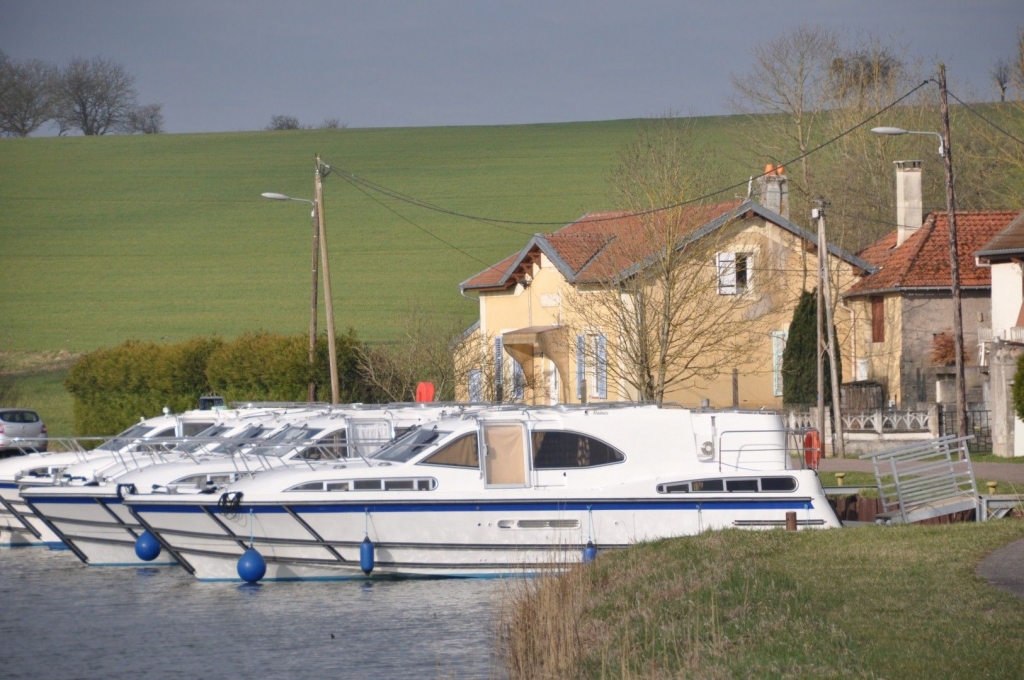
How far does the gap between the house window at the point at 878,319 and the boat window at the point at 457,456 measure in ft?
83.5

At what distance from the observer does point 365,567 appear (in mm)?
19922

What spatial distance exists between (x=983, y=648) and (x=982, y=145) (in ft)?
164

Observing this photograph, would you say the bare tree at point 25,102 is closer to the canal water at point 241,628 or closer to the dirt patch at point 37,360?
the dirt patch at point 37,360

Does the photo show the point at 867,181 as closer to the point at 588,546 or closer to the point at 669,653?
the point at 588,546

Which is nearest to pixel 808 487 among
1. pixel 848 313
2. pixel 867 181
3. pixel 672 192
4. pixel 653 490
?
pixel 653 490

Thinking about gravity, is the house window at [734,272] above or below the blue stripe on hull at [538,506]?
above

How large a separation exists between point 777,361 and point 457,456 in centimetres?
2371

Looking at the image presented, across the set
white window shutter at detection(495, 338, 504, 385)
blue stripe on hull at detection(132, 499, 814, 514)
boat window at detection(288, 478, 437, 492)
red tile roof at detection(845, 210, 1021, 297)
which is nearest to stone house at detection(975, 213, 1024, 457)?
red tile roof at detection(845, 210, 1021, 297)

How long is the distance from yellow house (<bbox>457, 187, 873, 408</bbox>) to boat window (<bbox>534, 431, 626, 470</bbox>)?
14371mm

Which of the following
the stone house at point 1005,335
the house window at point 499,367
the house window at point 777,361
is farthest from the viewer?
the house window at point 777,361

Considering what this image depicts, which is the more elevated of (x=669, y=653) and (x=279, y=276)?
(x=279, y=276)

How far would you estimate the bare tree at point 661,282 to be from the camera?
35031 millimetres

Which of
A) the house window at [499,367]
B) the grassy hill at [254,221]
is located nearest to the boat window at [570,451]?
the house window at [499,367]

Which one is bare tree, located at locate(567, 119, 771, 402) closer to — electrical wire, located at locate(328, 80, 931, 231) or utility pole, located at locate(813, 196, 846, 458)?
electrical wire, located at locate(328, 80, 931, 231)
